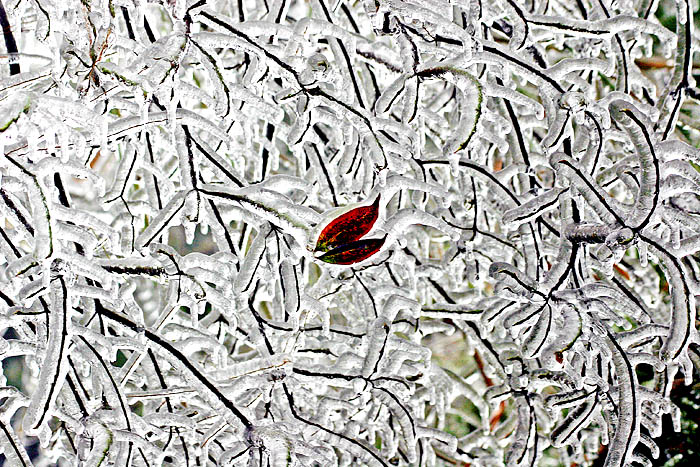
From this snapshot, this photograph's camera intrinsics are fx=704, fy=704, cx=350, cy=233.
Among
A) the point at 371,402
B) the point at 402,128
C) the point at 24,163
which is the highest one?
the point at 402,128

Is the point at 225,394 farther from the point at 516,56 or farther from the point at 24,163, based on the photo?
the point at 516,56

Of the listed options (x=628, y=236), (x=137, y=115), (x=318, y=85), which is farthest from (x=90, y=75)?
(x=628, y=236)

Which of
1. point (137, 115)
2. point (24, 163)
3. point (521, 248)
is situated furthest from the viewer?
point (521, 248)

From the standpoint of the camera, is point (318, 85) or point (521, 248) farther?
point (521, 248)
